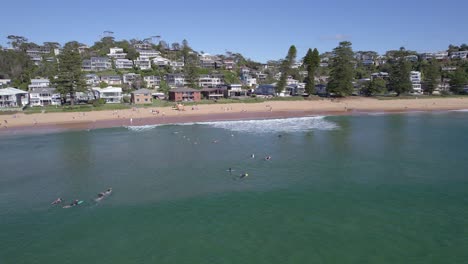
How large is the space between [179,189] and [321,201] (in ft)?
33.0

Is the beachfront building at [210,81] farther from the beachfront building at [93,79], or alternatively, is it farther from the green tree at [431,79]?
the green tree at [431,79]

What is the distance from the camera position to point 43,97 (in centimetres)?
7594

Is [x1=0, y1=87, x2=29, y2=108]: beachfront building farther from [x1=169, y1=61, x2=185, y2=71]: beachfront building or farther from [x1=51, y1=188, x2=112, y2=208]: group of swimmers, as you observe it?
[x1=51, y1=188, x2=112, y2=208]: group of swimmers

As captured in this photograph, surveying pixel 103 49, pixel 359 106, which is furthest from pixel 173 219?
pixel 103 49

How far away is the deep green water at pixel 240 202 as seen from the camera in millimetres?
14922

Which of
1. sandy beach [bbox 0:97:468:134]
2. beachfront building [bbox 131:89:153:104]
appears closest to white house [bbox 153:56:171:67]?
beachfront building [bbox 131:89:153:104]

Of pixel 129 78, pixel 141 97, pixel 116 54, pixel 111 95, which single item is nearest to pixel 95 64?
pixel 116 54

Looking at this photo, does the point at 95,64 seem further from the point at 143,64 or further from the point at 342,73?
the point at 342,73

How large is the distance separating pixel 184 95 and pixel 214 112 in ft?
58.5

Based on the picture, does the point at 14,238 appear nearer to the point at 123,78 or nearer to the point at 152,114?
the point at 152,114

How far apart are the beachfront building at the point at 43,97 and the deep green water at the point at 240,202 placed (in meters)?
42.0

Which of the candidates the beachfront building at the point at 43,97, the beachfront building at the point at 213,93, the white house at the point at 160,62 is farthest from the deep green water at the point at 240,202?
the white house at the point at 160,62

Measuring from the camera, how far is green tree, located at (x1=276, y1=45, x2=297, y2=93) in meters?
90.8

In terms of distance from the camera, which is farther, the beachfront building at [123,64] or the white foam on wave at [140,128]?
the beachfront building at [123,64]
